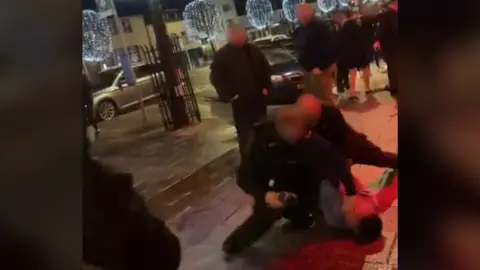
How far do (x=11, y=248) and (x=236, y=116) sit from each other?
0.46m

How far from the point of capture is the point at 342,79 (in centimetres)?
84

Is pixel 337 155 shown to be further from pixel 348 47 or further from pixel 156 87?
pixel 156 87

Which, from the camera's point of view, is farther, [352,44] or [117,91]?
[117,91]

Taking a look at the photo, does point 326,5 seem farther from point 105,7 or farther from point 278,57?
point 105,7

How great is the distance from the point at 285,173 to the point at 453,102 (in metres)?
0.24

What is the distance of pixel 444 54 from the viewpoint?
0.77 metres

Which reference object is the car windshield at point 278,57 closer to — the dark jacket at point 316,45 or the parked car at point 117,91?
the dark jacket at point 316,45

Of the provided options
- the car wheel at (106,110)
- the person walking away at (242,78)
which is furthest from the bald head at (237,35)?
the car wheel at (106,110)

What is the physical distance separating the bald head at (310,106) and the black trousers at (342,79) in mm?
34

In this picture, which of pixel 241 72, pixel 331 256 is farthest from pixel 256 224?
pixel 241 72

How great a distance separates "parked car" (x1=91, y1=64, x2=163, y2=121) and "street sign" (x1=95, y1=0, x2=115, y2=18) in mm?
82

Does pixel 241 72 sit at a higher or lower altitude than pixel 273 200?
higher

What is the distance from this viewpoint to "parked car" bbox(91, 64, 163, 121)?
935 mm

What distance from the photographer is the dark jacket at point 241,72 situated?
2.86 feet
